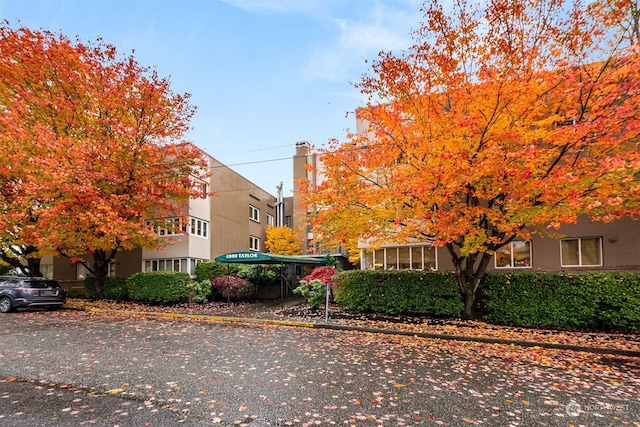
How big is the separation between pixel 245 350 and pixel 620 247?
1410cm

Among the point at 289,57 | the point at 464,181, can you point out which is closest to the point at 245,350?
the point at 464,181

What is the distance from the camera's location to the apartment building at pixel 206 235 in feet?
75.2

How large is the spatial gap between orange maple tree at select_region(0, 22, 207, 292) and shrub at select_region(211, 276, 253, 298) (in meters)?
4.14

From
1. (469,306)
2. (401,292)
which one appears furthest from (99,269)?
(469,306)

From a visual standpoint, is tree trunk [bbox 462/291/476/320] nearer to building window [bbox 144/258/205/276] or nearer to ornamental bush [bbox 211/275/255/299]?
ornamental bush [bbox 211/275/255/299]

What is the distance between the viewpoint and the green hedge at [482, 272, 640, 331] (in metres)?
11.4

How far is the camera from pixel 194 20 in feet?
39.0

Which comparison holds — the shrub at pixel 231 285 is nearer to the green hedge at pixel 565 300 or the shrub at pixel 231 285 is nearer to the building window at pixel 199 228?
the building window at pixel 199 228

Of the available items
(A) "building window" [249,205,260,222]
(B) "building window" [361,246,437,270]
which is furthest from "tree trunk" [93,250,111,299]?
(B) "building window" [361,246,437,270]

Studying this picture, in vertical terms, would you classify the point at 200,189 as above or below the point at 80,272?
above

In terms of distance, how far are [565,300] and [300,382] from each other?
1011 centimetres

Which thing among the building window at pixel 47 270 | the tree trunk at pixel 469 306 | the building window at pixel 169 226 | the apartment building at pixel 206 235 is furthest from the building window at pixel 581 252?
the building window at pixel 47 270

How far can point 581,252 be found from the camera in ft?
47.4
